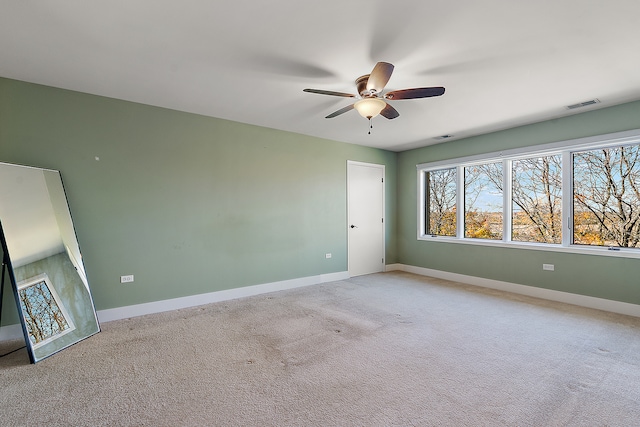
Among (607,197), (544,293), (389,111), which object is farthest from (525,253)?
(389,111)

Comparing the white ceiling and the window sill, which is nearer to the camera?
the white ceiling

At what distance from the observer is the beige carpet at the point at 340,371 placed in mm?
1792

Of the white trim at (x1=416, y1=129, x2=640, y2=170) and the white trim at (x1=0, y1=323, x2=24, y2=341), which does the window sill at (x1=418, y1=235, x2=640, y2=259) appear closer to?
the white trim at (x1=416, y1=129, x2=640, y2=170)

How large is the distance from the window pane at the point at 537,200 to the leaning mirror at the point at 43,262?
596 cm

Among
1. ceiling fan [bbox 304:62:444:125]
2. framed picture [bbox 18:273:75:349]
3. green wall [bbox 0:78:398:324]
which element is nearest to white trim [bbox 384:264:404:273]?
green wall [bbox 0:78:398:324]

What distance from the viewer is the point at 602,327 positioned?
3.12m

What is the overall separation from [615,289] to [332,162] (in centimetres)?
436

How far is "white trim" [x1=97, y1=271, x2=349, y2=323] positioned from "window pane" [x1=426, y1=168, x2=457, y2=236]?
2312mm

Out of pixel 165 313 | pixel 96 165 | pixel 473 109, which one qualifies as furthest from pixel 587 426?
pixel 96 165

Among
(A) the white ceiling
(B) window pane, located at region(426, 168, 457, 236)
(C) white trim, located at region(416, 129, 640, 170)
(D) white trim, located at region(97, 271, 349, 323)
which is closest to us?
(A) the white ceiling

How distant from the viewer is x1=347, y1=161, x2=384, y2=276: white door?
5629mm

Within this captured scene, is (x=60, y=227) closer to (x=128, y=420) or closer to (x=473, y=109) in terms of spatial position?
(x=128, y=420)

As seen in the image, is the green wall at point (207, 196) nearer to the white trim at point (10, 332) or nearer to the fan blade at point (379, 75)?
the white trim at point (10, 332)

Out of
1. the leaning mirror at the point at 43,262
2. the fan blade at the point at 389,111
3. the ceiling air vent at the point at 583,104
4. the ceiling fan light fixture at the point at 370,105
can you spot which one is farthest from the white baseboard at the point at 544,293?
the leaning mirror at the point at 43,262
